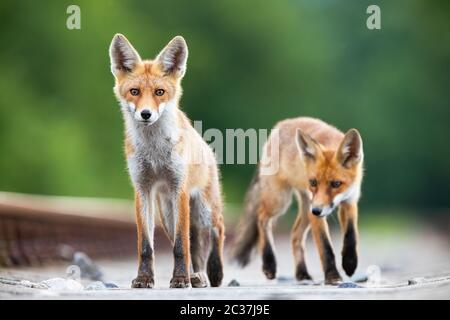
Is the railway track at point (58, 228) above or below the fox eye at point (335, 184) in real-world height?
below

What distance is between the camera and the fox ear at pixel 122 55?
174 inches

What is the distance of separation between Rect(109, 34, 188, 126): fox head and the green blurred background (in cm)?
75

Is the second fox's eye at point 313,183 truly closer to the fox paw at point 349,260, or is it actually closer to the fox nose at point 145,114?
the fox paw at point 349,260

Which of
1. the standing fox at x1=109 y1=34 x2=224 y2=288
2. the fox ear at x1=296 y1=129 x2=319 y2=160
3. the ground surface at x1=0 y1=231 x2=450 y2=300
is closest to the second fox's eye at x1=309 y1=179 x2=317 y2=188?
the fox ear at x1=296 y1=129 x2=319 y2=160

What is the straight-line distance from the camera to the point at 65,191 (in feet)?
19.8

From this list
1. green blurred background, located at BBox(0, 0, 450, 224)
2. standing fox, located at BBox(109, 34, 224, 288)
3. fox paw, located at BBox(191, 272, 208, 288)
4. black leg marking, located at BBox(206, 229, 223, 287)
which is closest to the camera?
standing fox, located at BBox(109, 34, 224, 288)

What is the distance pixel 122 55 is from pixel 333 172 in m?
1.41

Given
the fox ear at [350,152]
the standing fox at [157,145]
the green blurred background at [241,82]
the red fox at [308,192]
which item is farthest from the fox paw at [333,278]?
the standing fox at [157,145]

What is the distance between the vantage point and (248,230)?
5.92 meters

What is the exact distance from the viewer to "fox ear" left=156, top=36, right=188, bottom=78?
14.5 ft

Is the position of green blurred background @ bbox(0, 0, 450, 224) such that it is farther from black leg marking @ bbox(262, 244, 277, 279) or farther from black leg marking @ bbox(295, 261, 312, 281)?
black leg marking @ bbox(295, 261, 312, 281)

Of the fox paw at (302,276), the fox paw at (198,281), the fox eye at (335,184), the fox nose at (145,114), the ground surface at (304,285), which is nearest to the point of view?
the ground surface at (304,285)
